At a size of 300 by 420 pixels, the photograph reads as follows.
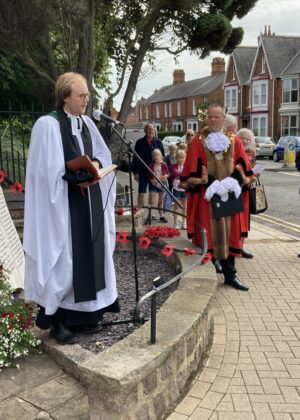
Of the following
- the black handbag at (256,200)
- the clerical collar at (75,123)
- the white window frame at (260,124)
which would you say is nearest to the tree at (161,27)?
the black handbag at (256,200)

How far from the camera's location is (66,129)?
3.20m

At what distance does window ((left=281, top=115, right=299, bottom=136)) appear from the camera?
39688 mm

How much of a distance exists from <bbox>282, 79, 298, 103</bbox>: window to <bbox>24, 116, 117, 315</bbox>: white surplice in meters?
39.6

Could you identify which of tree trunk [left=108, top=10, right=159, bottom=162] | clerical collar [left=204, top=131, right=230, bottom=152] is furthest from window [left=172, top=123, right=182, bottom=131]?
clerical collar [left=204, top=131, right=230, bottom=152]

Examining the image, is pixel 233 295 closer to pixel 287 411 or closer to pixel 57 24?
pixel 287 411

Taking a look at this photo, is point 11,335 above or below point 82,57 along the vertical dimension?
below

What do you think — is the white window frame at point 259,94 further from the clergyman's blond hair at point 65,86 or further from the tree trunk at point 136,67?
the clergyman's blond hair at point 65,86

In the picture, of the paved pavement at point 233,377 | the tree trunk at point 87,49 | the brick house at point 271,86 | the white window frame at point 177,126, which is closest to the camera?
the paved pavement at point 233,377

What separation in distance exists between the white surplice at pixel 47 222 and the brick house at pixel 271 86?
38.8m

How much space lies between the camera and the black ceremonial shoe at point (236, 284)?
5.04m

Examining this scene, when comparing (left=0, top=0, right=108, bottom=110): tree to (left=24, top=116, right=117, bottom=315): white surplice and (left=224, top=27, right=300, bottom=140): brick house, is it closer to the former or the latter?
(left=24, top=116, right=117, bottom=315): white surplice

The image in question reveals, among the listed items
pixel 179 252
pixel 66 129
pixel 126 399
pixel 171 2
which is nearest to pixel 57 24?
pixel 171 2

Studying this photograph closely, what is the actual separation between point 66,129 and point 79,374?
1650mm

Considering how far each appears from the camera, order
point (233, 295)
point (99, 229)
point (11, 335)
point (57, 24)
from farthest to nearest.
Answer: point (57, 24) < point (233, 295) < point (99, 229) < point (11, 335)
